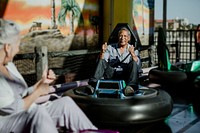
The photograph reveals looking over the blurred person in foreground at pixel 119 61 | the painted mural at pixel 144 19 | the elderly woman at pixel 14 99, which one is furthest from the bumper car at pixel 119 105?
the painted mural at pixel 144 19

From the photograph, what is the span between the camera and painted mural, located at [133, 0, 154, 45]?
24.0 feet

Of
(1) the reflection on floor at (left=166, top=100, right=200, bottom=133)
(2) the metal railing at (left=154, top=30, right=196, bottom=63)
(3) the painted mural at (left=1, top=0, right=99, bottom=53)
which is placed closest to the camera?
(1) the reflection on floor at (left=166, top=100, right=200, bottom=133)

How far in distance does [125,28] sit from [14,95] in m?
1.96

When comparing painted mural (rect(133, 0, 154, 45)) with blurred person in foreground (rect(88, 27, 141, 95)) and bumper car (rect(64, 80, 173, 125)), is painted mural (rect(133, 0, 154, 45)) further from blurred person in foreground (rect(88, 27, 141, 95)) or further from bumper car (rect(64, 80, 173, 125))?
bumper car (rect(64, 80, 173, 125))

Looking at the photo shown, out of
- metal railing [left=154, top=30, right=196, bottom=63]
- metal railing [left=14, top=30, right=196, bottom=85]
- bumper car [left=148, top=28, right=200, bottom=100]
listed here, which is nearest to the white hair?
metal railing [left=14, top=30, right=196, bottom=85]

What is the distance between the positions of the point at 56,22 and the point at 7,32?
4114mm

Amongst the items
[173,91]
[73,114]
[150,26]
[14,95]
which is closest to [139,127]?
[73,114]

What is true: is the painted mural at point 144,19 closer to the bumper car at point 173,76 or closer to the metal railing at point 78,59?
the metal railing at point 78,59

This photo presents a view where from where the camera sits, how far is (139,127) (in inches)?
109

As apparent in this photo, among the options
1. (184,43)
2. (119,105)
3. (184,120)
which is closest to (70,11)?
(184,43)

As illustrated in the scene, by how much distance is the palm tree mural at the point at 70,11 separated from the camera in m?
5.84

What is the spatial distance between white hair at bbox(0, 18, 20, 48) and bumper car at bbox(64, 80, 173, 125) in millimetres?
1134

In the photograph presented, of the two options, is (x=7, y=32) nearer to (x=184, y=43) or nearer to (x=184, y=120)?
(x=184, y=120)

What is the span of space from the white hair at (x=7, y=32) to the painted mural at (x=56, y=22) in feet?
10.8
